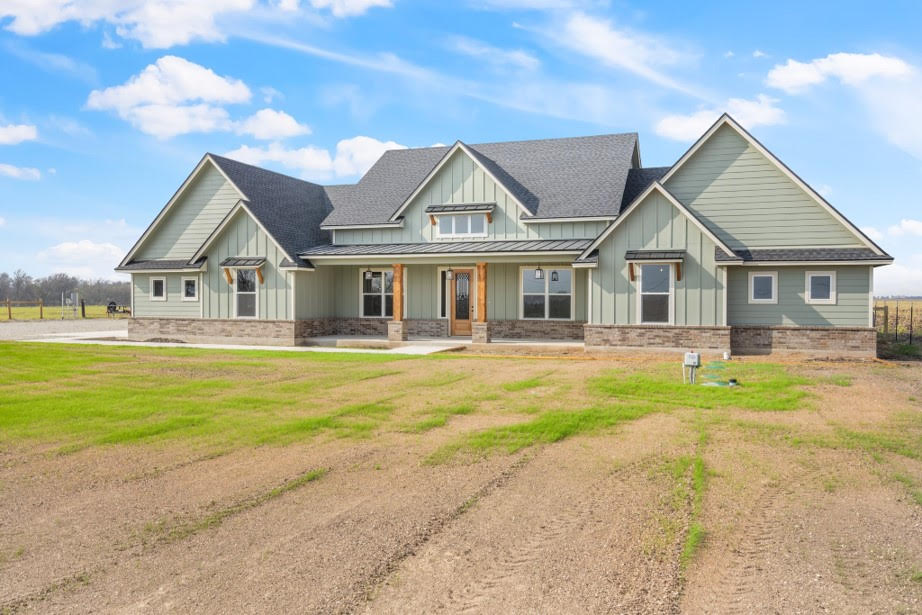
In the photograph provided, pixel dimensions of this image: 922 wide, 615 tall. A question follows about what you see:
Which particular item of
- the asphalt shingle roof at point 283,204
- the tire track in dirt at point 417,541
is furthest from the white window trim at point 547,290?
the tire track in dirt at point 417,541

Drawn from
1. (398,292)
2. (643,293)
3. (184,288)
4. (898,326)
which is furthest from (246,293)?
(898,326)

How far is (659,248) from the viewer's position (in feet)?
59.0

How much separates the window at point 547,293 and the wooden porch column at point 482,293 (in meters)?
1.95

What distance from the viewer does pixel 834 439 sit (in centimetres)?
818

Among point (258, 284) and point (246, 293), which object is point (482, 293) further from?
point (246, 293)

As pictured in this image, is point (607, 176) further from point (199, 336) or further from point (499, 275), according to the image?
point (199, 336)

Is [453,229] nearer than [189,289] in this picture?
Yes

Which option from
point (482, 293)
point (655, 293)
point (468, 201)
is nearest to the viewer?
point (655, 293)

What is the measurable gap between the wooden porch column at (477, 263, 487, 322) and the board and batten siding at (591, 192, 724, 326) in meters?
3.56

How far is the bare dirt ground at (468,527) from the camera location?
4227 millimetres

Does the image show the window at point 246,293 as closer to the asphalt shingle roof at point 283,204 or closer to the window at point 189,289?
the asphalt shingle roof at point 283,204

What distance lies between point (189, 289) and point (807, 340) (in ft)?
68.3

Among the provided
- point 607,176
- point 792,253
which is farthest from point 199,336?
point 792,253

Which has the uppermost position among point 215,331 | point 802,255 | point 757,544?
point 802,255
